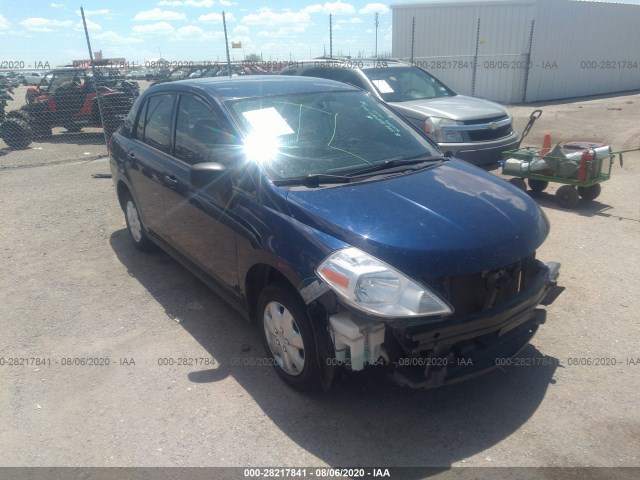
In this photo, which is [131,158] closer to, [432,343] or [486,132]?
[432,343]

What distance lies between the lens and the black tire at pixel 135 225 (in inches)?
216

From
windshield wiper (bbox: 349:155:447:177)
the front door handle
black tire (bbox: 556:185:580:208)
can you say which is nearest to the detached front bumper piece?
windshield wiper (bbox: 349:155:447:177)

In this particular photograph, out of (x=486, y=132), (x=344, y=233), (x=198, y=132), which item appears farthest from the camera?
(x=486, y=132)

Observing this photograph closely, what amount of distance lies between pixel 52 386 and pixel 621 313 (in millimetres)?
4207

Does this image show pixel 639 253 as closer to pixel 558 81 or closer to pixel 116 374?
pixel 116 374

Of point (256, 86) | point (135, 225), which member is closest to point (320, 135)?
point (256, 86)

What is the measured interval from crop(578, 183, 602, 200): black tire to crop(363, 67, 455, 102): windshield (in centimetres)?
317

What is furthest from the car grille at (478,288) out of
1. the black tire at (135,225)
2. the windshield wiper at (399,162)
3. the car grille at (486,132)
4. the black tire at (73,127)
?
the black tire at (73,127)

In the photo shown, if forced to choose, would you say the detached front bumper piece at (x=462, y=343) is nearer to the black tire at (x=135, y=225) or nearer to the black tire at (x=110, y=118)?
the black tire at (x=135, y=225)

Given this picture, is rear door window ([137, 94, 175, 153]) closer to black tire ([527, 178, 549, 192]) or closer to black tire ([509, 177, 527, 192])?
black tire ([509, 177, 527, 192])

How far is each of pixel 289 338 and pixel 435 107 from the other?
230 inches

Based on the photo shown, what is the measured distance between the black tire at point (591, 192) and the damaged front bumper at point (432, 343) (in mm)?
4385

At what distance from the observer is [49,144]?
13.5 meters

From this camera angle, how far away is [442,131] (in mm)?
7457
